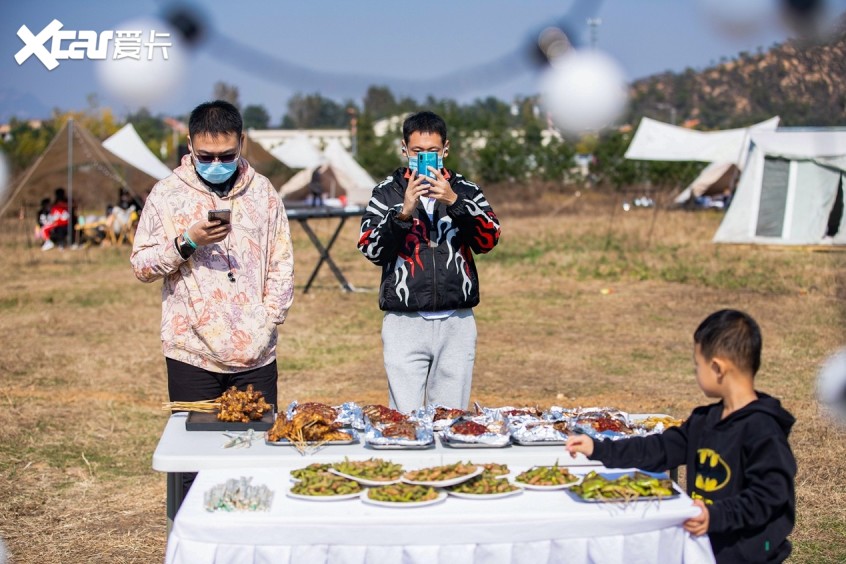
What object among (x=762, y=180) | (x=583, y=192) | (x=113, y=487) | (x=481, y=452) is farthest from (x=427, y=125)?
(x=583, y=192)

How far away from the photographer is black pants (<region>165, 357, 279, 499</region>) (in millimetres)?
3629

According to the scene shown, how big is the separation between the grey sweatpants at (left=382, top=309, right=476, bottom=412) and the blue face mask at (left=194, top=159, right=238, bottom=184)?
801 mm

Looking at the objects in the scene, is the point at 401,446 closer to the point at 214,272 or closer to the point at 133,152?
the point at 214,272

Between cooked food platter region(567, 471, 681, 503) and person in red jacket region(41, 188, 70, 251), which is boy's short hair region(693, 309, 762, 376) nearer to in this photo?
cooked food platter region(567, 471, 681, 503)

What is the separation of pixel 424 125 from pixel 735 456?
5.45ft

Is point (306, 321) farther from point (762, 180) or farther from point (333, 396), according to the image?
point (762, 180)

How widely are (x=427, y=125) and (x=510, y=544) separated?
1701mm

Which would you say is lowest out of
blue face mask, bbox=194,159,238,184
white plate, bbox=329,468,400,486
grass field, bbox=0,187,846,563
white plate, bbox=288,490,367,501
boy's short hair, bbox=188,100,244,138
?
grass field, bbox=0,187,846,563

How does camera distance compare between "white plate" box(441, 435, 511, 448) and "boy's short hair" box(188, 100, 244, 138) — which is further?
"boy's short hair" box(188, 100, 244, 138)

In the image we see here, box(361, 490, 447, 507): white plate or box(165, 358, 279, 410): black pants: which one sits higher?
box(165, 358, 279, 410): black pants

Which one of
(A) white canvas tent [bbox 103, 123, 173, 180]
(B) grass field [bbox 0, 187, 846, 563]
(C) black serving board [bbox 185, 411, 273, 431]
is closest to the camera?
(C) black serving board [bbox 185, 411, 273, 431]

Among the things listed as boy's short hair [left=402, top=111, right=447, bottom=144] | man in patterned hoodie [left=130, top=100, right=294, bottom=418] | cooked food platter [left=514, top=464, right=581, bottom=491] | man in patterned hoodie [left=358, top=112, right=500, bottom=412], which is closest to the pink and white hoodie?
man in patterned hoodie [left=130, top=100, right=294, bottom=418]

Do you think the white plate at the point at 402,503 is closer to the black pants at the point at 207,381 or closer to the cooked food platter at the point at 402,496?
the cooked food platter at the point at 402,496

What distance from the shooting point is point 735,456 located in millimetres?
2729
